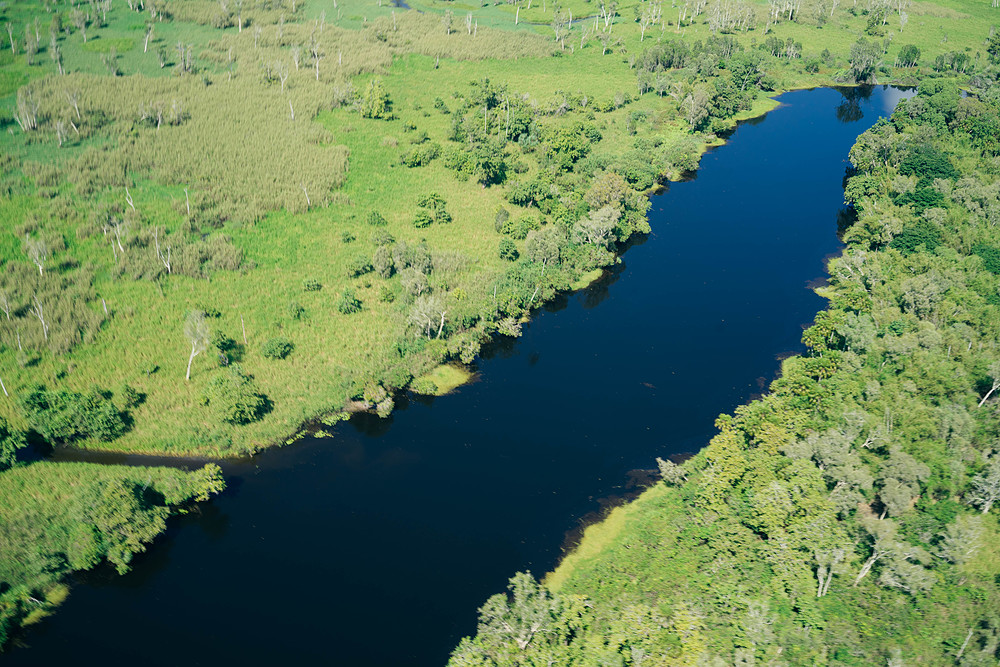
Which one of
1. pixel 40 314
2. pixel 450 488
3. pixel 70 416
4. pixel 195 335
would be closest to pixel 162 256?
pixel 40 314

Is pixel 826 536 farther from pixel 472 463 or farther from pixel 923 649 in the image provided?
pixel 472 463

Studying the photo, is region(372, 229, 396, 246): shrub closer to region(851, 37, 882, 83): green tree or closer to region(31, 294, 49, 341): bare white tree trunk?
region(31, 294, 49, 341): bare white tree trunk

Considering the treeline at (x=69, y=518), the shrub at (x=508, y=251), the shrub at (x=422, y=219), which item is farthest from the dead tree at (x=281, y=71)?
the treeline at (x=69, y=518)

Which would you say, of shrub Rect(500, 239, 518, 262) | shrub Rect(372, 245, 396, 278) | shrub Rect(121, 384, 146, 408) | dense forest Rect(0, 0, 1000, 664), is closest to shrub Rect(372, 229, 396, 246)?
dense forest Rect(0, 0, 1000, 664)

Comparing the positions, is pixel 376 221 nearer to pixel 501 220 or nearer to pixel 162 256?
pixel 501 220

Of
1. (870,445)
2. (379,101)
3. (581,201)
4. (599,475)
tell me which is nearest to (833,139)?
(581,201)

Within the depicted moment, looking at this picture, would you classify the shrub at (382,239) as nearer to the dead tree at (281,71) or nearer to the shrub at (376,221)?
the shrub at (376,221)
